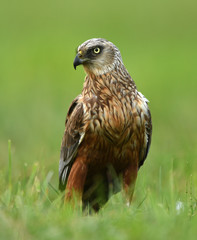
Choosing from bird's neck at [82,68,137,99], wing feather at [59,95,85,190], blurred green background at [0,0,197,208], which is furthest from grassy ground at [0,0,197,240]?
bird's neck at [82,68,137,99]

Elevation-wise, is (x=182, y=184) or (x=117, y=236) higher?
(x=117, y=236)

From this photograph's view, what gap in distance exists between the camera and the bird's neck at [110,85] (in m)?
6.91

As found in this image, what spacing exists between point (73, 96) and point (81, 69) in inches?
174

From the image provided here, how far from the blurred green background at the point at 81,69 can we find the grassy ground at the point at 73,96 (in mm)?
23

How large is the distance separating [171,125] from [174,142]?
1427 millimetres

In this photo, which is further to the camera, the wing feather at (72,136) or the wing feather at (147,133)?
the wing feather at (147,133)

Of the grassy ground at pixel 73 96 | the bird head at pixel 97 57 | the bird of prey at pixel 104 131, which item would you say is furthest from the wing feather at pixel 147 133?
the bird head at pixel 97 57

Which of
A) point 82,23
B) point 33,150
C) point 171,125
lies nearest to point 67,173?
point 33,150

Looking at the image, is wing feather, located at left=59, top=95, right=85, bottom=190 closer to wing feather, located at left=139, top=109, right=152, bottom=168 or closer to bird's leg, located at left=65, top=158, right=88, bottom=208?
bird's leg, located at left=65, top=158, right=88, bottom=208

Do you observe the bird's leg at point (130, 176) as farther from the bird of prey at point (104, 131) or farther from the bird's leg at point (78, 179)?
the bird's leg at point (78, 179)

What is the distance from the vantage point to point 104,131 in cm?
668

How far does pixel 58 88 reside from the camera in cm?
1505

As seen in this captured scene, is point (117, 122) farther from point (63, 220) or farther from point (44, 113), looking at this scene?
point (44, 113)

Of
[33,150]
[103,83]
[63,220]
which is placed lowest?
[33,150]
